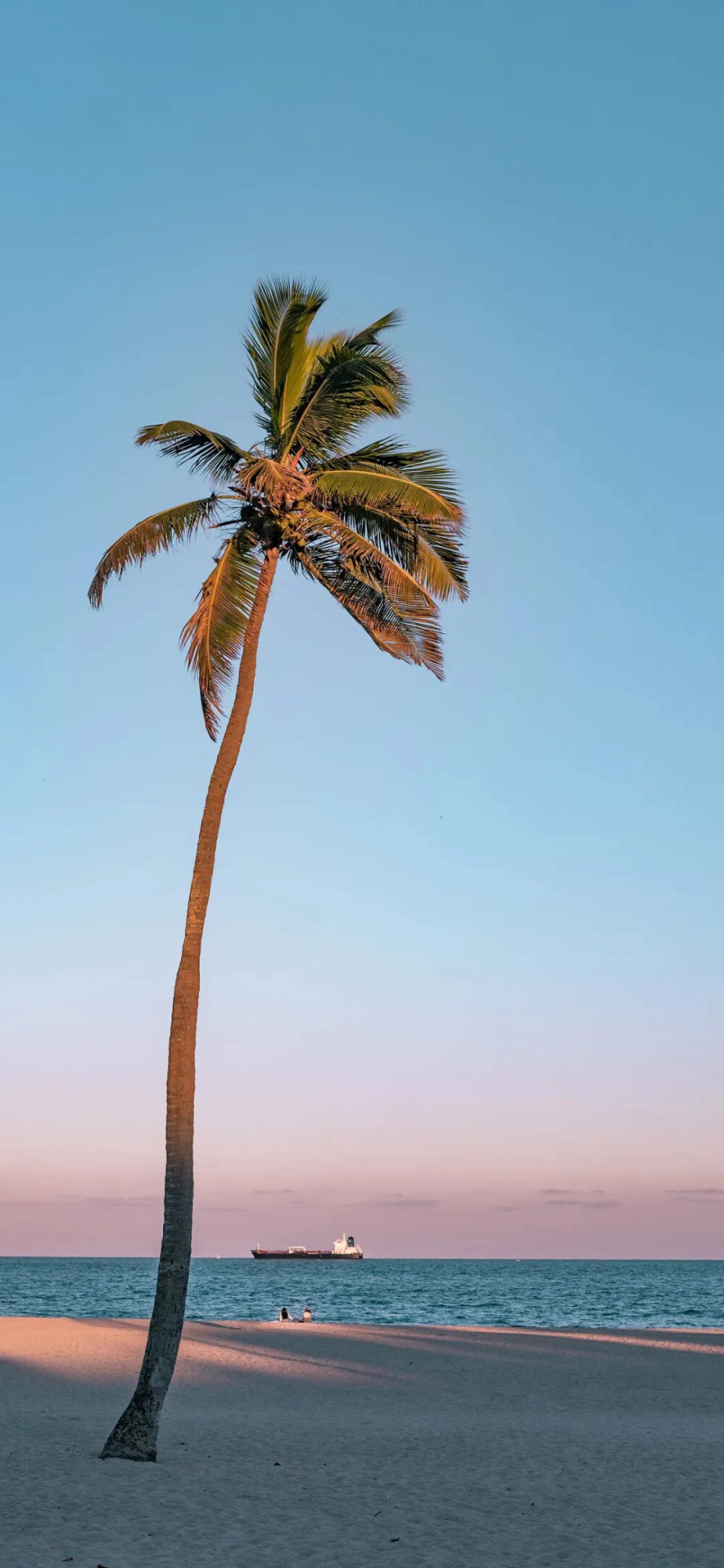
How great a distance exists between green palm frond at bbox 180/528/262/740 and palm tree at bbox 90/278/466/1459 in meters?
0.02

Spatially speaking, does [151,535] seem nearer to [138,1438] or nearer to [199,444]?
[199,444]

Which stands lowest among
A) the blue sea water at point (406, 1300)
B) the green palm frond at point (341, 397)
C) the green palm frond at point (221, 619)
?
the blue sea water at point (406, 1300)

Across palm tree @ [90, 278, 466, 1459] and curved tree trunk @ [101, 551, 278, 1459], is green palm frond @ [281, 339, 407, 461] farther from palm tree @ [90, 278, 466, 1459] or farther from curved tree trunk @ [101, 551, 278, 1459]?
curved tree trunk @ [101, 551, 278, 1459]

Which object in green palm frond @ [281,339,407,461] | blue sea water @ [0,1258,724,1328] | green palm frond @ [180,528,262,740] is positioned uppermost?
green palm frond @ [281,339,407,461]

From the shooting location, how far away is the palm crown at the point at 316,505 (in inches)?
582

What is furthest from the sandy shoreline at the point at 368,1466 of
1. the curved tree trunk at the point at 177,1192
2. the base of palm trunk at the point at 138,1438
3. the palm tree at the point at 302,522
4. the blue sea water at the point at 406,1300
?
the blue sea water at the point at 406,1300

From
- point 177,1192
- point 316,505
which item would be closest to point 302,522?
point 316,505

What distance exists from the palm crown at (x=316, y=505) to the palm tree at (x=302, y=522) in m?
0.02

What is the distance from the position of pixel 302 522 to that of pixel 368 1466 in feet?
37.6

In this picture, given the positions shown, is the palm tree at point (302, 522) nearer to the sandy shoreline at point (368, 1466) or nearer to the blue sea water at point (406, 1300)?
A: the sandy shoreline at point (368, 1466)

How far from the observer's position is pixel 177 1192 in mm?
12891

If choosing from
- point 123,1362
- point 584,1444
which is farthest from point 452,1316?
point 584,1444

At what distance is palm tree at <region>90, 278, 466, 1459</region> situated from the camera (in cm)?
1459

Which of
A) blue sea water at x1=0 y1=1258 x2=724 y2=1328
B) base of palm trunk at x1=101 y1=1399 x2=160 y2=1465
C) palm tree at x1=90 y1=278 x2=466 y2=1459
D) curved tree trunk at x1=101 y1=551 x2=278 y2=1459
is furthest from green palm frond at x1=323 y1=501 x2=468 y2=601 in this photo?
blue sea water at x1=0 y1=1258 x2=724 y2=1328
